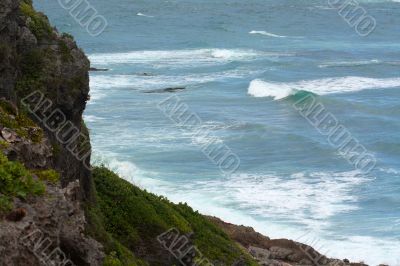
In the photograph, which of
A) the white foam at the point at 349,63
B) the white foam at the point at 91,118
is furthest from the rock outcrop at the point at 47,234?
the white foam at the point at 349,63

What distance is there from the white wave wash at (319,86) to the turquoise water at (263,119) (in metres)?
0.16

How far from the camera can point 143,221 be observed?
62.3 feet

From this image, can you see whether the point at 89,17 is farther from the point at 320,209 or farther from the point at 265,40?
the point at 320,209

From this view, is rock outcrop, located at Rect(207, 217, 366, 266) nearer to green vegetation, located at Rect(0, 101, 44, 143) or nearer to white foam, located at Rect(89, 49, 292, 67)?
green vegetation, located at Rect(0, 101, 44, 143)

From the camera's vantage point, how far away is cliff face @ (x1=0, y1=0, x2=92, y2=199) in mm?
14992

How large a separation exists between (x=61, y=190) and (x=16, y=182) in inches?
27.3

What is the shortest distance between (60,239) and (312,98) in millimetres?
50457

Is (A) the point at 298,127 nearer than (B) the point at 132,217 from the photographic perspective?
No

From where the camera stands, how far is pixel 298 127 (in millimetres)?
49625

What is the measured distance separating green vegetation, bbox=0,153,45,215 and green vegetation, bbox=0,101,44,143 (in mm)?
1743

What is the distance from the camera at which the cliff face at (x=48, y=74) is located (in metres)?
15.0

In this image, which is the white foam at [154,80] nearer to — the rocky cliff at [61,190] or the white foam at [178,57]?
the white foam at [178,57]

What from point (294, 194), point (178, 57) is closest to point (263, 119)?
point (294, 194)

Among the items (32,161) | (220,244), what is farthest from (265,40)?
(32,161)
